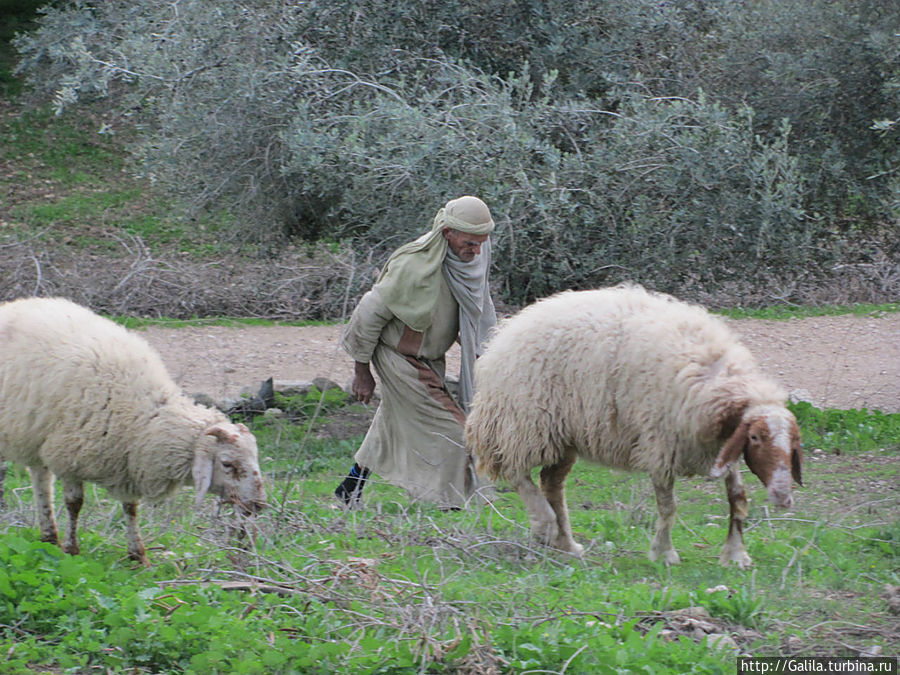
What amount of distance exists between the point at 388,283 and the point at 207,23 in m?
7.42

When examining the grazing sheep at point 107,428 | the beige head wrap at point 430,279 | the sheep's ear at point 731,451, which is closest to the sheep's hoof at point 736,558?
the sheep's ear at point 731,451

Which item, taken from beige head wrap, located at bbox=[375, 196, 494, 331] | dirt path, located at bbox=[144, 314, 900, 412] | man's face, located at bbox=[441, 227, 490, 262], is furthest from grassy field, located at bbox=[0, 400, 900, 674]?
dirt path, located at bbox=[144, 314, 900, 412]

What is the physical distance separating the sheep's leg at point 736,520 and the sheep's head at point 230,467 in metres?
2.48

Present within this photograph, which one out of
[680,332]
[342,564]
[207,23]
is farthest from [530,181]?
[342,564]

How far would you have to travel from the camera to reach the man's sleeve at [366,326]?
259 inches

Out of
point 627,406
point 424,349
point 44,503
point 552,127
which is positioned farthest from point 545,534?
point 552,127

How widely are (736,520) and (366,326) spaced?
2505 millimetres

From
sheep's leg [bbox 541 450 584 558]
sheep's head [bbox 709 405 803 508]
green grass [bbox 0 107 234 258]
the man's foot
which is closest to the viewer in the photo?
sheep's head [bbox 709 405 803 508]

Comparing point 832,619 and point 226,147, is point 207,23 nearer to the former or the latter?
point 226,147

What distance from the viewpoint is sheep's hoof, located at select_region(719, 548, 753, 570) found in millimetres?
5629

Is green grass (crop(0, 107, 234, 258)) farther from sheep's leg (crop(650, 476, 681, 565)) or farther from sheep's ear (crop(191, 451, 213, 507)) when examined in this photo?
sheep's leg (crop(650, 476, 681, 565))

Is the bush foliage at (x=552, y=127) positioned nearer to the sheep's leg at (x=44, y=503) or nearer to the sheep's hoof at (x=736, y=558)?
the sheep's hoof at (x=736, y=558)

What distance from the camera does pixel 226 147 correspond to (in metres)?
12.7

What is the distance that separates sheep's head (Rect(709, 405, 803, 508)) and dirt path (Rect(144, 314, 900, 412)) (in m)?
4.67
